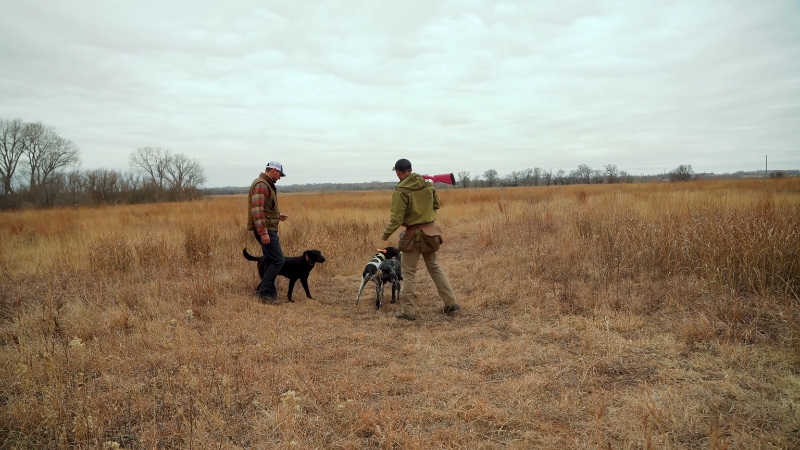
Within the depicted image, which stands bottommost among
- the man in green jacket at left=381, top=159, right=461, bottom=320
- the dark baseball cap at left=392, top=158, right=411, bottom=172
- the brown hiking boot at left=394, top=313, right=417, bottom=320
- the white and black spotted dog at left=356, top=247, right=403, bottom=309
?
the brown hiking boot at left=394, top=313, right=417, bottom=320

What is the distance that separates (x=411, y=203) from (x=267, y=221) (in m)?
2.08

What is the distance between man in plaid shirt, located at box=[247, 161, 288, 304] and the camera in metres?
5.31

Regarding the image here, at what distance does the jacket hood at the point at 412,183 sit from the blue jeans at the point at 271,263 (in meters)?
1.97

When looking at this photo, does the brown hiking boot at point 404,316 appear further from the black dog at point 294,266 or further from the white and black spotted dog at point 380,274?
the black dog at point 294,266

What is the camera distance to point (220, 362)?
3.58 meters

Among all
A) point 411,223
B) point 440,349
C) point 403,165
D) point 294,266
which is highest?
point 403,165

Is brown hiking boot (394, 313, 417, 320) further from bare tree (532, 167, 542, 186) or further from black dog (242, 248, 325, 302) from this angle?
bare tree (532, 167, 542, 186)

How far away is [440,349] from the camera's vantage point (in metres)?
4.06

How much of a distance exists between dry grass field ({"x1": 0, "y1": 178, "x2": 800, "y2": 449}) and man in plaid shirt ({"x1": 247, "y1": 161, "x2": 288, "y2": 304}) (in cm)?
39

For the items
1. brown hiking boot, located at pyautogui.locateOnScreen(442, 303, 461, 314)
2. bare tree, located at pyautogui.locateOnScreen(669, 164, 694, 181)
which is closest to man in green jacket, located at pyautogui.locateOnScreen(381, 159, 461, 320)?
brown hiking boot, located at pyautogui.locateOnScreen(442, 303, 461, 314)

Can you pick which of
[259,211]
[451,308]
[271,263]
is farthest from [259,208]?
[451,308]

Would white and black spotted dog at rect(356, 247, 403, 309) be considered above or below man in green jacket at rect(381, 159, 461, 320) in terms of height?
below

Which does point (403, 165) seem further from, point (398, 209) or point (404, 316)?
point (404, 316)

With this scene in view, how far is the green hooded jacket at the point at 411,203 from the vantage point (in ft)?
15.9
